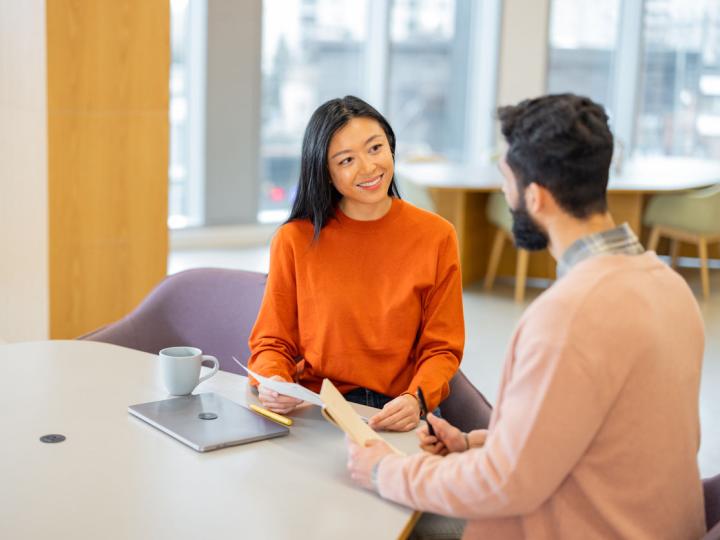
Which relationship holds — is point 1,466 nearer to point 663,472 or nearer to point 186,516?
point 186,516

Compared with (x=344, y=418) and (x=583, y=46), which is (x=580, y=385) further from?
(x=583, y=46)

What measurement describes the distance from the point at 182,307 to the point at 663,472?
162 cm

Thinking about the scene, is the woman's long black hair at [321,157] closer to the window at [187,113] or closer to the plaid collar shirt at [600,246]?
the plaid collar shirt at [600,246]

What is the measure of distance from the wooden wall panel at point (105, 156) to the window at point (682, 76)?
24.8 feet

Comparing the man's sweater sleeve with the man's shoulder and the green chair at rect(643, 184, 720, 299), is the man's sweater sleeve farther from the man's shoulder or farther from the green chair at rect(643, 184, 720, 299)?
the green chair at rect(643, 184, 720, 299)

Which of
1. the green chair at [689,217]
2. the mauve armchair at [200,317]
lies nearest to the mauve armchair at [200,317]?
the mauve armchair at [200,317]

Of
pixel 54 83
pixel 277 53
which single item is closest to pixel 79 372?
pixel 54 83

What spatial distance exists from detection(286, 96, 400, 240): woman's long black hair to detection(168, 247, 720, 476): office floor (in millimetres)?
1885

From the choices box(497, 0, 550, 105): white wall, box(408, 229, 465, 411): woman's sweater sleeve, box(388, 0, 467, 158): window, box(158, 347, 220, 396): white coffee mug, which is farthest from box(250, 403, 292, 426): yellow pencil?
box(497, 0, 550, 105): white wall

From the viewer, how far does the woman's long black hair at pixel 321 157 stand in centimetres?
210

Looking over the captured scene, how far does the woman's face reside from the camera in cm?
209

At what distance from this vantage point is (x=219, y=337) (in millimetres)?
2551

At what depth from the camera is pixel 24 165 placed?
12.1 ft

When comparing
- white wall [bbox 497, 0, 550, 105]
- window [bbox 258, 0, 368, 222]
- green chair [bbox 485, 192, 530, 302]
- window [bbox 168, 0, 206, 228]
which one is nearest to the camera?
green chair [bbox 485, 192, 530, 302]
